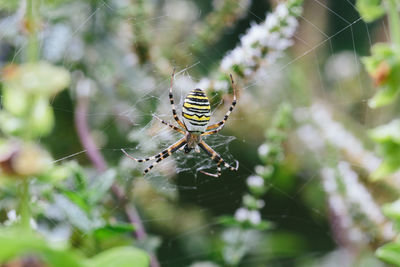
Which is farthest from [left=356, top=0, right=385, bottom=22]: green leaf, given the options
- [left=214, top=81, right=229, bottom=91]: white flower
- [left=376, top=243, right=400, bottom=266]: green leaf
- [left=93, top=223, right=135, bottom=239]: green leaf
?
[left=214, top=81, right=229, bottom=91]: white flower

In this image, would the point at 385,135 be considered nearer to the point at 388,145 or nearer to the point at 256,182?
the point at 388,145

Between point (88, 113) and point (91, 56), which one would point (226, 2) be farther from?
point (88, 113)

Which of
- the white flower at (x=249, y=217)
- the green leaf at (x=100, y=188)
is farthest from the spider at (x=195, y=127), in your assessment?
the green leaf at (x=100, y=188)

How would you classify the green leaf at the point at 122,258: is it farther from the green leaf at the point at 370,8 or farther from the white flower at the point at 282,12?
the white flower at the point at 282,12

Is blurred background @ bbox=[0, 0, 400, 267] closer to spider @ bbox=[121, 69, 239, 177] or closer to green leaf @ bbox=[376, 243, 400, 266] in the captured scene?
spider @ bbox=[121, 69, 239, 177]

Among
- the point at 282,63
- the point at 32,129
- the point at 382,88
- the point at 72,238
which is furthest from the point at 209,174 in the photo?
the point at 32,129
